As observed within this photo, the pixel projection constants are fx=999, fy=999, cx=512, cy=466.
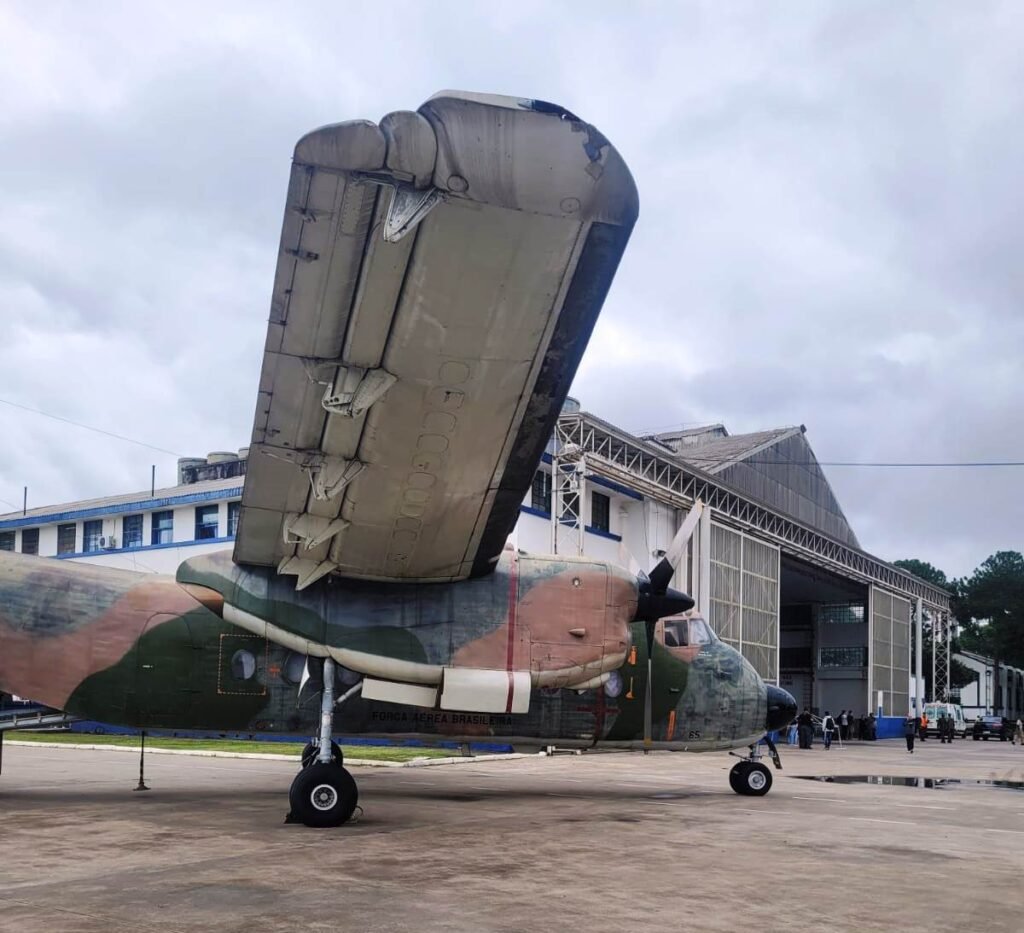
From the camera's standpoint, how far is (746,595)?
49.3 metres

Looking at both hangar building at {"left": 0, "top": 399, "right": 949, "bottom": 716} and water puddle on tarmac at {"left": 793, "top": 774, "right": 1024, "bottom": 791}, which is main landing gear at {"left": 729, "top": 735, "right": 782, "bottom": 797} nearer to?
water puddle on tarmac at {"left": 793, "top": 774, "right": 1024, "bottom": 791}

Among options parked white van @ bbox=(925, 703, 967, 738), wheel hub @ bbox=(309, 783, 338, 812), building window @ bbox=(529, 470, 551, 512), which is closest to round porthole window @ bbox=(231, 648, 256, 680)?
wheel hub @ bbox=(309, 783, 338, 812)

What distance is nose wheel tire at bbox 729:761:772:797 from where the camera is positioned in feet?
60.1

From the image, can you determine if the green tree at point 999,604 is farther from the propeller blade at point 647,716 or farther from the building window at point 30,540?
the propeller blade at point 647,716

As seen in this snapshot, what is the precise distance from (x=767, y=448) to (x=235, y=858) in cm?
5052

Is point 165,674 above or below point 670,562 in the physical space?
below

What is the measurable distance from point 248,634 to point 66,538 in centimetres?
3800

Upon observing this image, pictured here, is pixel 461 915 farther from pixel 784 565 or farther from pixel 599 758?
pixel 784 565

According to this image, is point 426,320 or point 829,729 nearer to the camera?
point 426,320

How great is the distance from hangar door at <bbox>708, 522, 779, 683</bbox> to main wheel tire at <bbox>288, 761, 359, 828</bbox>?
110 ft

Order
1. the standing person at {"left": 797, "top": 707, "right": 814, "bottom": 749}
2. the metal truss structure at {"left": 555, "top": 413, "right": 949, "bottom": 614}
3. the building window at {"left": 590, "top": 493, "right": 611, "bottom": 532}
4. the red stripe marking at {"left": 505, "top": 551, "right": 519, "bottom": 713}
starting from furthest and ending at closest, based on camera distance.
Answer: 1. the standing person at {"left": 797, "top": 707, "right": 814, "bottom": 749}
2. the building window at {"left": 590, "top": 493, "right": 611, "bottom": 532}
3. the metal truss structure at {"left": 555, "top": 413, "right": 949, "bottom": 614}
4. the red stripe marking at {"left": 505, "top": 551, "right": 519, "bottom": 713}

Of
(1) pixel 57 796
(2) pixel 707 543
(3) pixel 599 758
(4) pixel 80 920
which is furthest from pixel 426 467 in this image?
(2) pixel 707 543

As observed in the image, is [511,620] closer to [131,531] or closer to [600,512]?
[600,512]

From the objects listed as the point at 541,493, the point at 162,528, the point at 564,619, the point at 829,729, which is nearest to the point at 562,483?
the point at 541,493
